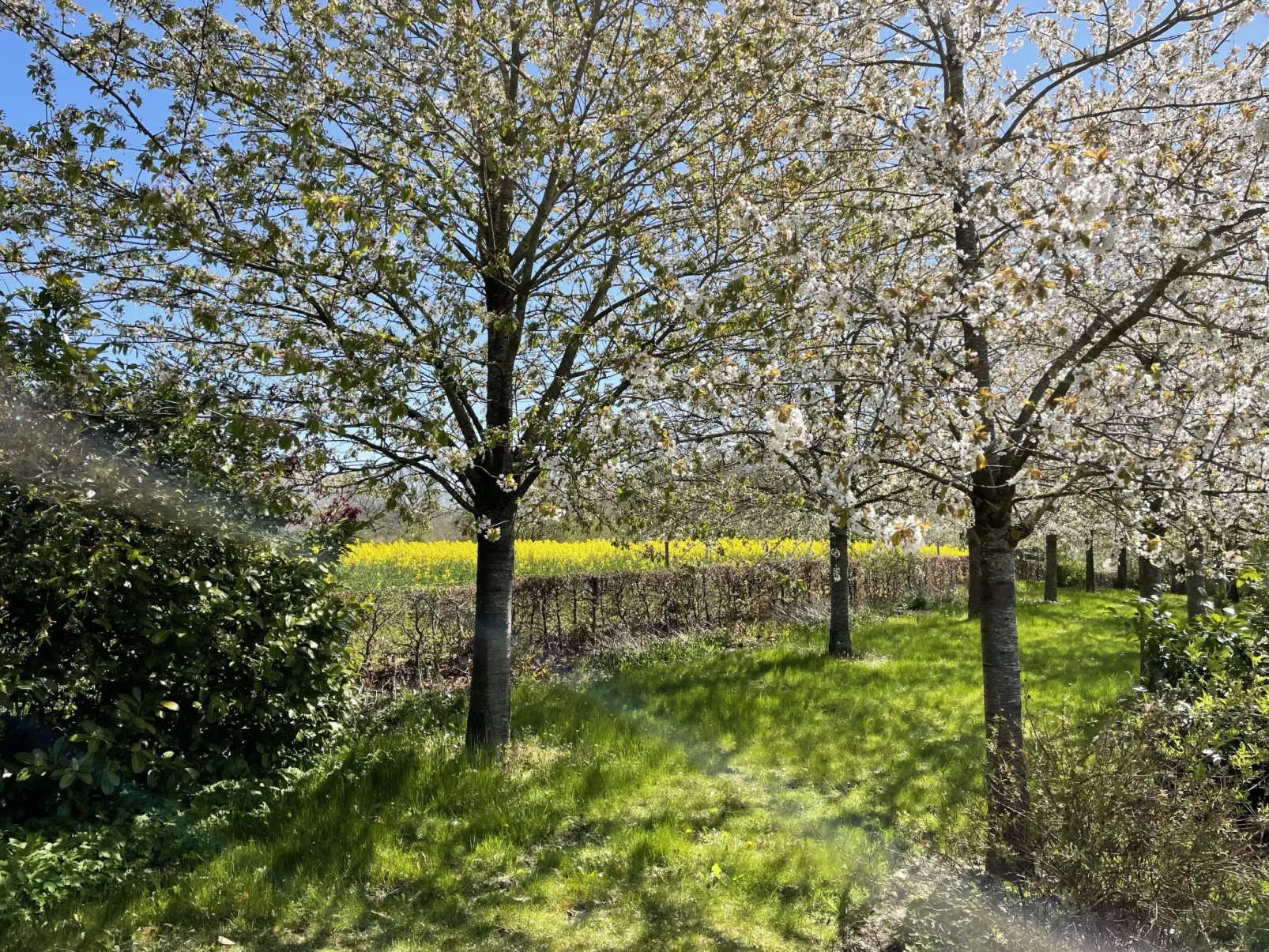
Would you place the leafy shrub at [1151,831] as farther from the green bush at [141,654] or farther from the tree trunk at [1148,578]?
the tree trunk at [1148,578]

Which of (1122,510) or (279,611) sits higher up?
(1122,510)

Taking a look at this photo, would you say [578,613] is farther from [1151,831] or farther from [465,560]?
[1151,831]

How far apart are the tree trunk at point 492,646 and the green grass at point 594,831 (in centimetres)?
28

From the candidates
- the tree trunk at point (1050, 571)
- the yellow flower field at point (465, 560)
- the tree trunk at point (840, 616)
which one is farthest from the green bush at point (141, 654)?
the tree trunk at point (1050, 571)

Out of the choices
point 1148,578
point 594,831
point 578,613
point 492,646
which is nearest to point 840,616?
point 578,613

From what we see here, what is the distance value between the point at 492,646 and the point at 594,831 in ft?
5.48

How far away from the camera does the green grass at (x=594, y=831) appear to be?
366cm

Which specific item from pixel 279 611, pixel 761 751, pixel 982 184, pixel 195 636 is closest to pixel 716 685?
pixel 761 751

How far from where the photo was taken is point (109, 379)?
14.2 ft

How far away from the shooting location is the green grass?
3660 millimetres

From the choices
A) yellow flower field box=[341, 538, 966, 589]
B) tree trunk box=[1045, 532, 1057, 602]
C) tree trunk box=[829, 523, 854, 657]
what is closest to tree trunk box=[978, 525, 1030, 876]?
tree trunk box=[829, 523, 854, 657]

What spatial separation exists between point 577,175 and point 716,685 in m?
5.77

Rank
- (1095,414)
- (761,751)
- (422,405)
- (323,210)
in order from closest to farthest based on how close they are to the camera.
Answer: (323,210) → (1095,414) → (422,405) → (761,751)

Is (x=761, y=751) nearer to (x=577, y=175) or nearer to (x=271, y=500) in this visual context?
(x=271, y=500)
